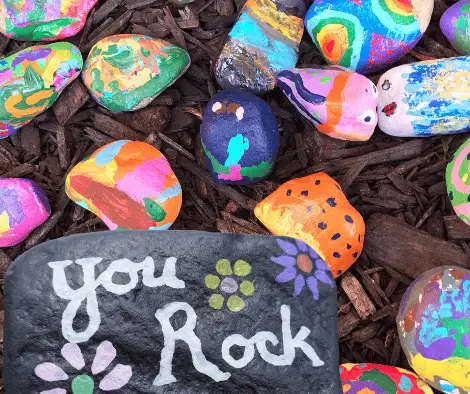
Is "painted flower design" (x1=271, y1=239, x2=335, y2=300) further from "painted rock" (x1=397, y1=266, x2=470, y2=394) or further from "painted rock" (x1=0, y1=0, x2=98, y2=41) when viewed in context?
"painted rock" (x1=0, y1=0, x2=98, y2=41)

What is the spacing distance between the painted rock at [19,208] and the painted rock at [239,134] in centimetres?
42

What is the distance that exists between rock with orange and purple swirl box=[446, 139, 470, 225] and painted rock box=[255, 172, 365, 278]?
200 mm

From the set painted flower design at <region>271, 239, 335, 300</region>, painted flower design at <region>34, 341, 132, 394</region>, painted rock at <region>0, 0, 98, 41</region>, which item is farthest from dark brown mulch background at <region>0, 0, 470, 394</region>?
painted flower design at <region>34, 341, 132, 394</region>

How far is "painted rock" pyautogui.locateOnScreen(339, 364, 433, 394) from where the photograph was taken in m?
1.12

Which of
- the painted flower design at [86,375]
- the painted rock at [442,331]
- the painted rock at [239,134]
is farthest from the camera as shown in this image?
the painted rock at [239,134]

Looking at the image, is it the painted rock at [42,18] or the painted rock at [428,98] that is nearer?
the painted rock at [428,98]

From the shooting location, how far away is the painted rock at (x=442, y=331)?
108 centimetres

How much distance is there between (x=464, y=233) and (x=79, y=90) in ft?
3.18

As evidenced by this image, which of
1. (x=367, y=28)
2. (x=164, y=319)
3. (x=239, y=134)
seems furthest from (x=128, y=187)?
(x=367, y=28)

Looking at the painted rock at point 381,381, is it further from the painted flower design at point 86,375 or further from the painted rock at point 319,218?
the painted flower design at point 86,375

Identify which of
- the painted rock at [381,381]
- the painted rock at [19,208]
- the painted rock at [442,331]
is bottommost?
the painted rock at [381,381]

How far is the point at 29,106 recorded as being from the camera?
1.31 m

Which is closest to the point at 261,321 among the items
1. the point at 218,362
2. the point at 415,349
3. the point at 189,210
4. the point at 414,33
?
the point at 218,362

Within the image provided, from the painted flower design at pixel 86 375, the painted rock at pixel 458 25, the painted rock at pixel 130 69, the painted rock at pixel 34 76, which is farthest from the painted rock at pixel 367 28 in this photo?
the painted flower design at pixel 86 375
